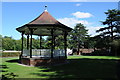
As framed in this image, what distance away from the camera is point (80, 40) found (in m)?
61.6

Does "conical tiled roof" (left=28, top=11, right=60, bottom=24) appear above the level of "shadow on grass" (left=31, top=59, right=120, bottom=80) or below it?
above

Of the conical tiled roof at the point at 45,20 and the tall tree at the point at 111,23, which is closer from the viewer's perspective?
the conical tiled roof at the point at 45,20

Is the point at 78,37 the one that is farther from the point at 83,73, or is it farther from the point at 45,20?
the point at 83,73

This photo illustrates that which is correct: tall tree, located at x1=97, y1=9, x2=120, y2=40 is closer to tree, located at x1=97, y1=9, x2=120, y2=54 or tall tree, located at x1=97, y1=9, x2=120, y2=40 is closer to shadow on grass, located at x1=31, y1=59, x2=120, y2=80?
tree, located at x1=97, y1=9, x2=120, y2=54

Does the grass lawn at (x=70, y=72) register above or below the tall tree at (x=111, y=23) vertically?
below

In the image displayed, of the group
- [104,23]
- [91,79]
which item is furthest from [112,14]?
[91,79]

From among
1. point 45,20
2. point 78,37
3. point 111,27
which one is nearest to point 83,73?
point 45,20

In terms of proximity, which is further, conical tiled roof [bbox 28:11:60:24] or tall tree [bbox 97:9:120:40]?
tall tree [bbox 97:9:120:40]

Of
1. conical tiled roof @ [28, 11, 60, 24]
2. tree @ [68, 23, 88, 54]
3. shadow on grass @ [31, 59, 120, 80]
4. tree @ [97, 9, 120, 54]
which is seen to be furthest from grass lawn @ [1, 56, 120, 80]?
tree @ [68, 23, 88, 54]

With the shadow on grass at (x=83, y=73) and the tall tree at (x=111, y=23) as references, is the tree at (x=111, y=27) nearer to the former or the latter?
the tall tree at (x=111, y=23)

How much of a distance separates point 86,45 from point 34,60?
168 feet

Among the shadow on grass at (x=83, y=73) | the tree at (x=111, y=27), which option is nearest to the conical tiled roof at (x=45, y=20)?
the shadow on grass at (x=83, y=73)

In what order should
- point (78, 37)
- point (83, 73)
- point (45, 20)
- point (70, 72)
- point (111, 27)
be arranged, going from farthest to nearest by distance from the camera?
point (78, 37)
point (111, 27)
point (45, 20)
point (70, 72)
point (83, 73)

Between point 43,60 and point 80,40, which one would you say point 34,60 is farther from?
point 80,40
